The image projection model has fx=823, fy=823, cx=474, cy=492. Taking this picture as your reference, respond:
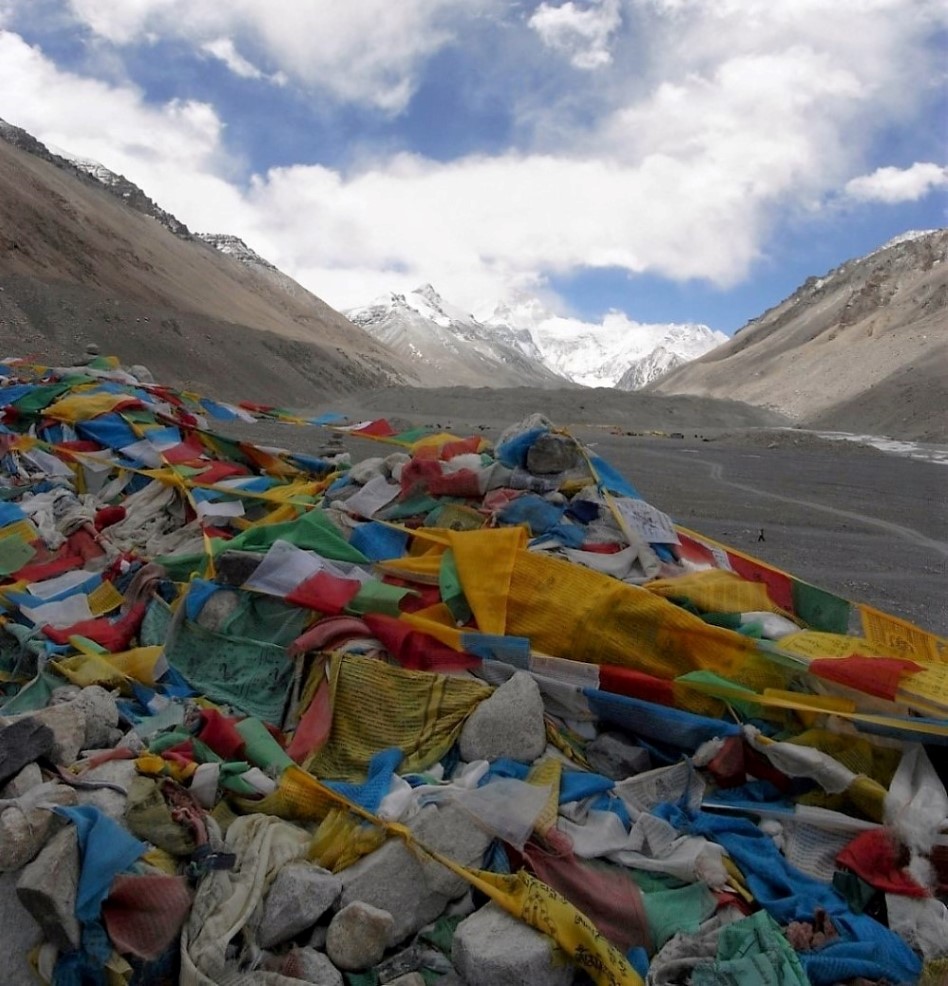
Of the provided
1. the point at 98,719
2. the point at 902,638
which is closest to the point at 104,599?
the point at 98,719

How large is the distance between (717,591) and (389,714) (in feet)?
5.57

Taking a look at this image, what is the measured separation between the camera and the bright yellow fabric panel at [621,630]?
349cm

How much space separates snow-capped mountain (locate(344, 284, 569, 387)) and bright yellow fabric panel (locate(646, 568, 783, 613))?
76182 mm

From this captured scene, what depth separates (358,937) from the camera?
2324 millimetres

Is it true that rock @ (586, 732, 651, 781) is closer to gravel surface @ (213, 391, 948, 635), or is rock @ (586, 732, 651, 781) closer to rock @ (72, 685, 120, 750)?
rock @ (72, 685, 120, 750)

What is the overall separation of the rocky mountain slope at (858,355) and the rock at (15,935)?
28029 mm

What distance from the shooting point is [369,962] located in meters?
2.34

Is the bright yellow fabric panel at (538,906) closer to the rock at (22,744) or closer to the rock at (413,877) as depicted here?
the rock at (413,877)

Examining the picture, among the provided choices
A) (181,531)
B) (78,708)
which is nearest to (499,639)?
(78,708)

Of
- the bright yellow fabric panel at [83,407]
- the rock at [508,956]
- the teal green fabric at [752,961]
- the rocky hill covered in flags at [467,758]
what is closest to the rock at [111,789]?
the rocky hill covered in flags at [467,758]

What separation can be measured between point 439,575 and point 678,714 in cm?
136

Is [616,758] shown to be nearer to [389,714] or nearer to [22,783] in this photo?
[389,714]

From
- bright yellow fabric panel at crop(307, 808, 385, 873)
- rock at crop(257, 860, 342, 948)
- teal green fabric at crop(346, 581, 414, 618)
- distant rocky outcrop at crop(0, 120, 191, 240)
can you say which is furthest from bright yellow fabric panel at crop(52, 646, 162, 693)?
distant rocky outcrop at crop(0, 120, 191, 240)

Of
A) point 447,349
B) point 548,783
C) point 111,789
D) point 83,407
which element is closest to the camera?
point 111,789
